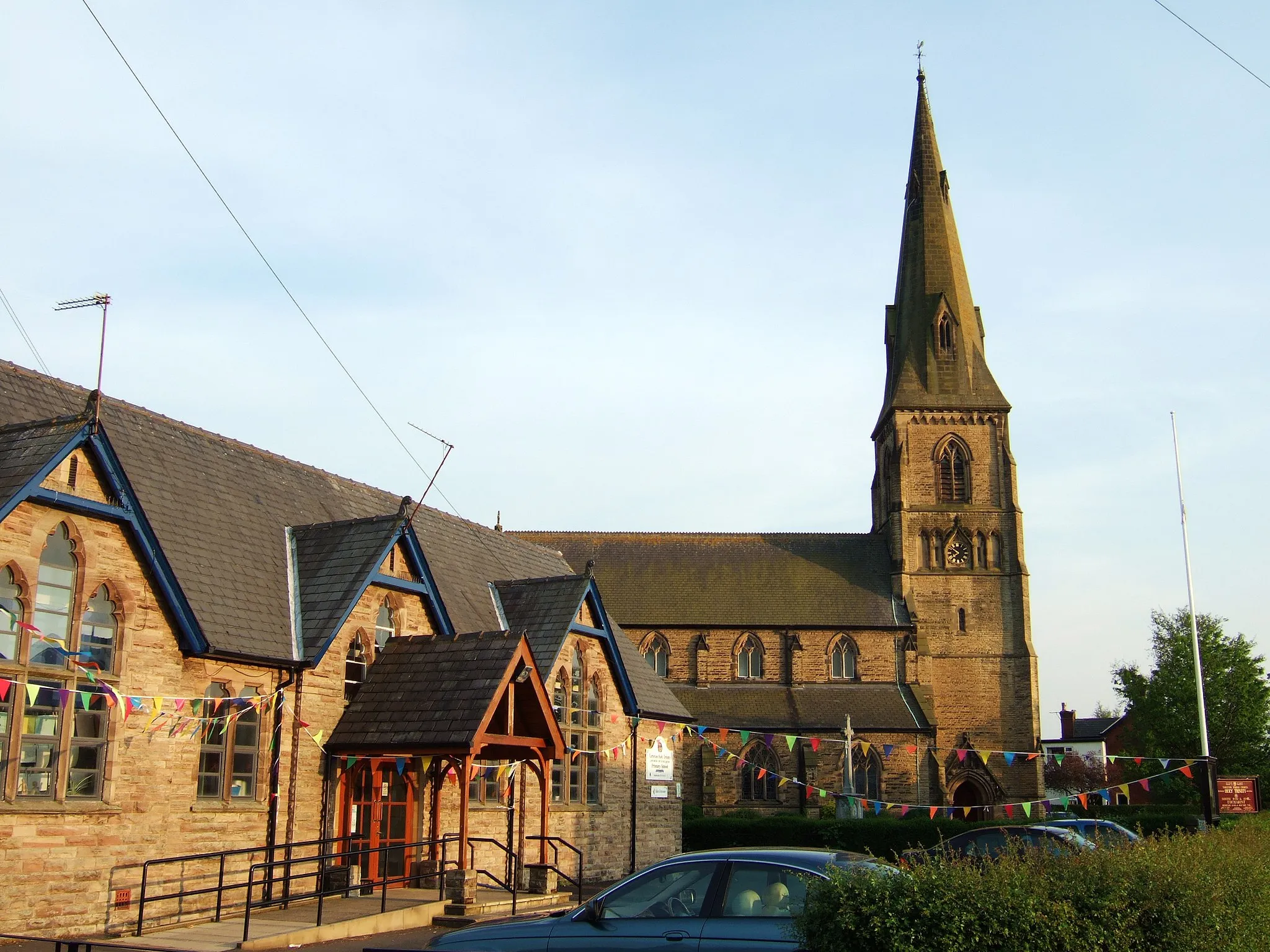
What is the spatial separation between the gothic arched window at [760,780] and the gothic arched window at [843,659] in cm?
487

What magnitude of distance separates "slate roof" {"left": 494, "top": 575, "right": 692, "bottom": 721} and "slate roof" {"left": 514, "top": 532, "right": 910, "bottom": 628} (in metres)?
20.8

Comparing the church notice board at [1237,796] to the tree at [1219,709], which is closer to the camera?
the church notice board at [1237,796]

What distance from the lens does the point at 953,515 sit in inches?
2008

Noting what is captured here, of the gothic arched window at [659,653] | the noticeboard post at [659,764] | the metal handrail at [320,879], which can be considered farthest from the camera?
the gothic arched window at [659,653]

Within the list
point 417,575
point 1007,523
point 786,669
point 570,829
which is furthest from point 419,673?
point 1007,523

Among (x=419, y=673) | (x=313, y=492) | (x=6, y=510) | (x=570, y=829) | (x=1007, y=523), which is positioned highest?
(x=1007, y=523)

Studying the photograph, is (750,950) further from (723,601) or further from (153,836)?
(723,601)

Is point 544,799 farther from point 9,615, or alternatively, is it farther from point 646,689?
point 9,615

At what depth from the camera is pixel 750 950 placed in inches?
381

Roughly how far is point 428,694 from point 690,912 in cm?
1026

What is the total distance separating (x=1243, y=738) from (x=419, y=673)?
46070 millimetres

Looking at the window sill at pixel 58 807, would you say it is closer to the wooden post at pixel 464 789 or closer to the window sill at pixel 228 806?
the window sill at pixel 228 806

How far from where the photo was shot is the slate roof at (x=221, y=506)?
18125 millimetres

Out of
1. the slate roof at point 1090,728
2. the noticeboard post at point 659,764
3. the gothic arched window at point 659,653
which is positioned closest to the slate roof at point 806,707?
the gothic arched window at point 659,653
